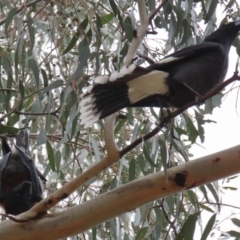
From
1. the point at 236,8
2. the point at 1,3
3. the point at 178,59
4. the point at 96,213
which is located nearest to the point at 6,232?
the point at 96,213

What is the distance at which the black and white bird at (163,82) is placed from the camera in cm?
151

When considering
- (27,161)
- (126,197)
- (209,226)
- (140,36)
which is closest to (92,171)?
(126,197)

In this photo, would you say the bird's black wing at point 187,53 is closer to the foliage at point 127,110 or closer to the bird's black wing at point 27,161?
the foliage at point 127,110

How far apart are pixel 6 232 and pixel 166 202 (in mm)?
604

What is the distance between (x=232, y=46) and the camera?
191cm

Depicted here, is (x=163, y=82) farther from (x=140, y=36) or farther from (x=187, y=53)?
(x=140, y=36)

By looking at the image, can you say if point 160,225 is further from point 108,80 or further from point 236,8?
point 236,8

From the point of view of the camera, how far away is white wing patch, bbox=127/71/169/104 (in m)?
1.55

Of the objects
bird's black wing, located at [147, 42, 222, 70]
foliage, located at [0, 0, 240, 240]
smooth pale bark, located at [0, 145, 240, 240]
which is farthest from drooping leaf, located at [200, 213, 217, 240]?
bird's black wing, located at [147, 42, 222, 70]

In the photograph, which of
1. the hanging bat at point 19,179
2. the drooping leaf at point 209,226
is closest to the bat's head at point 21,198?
the hanging bat at point 19,179

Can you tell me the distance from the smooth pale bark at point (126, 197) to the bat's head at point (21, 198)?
16.7 inches

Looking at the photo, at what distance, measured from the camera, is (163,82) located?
5.32 ft

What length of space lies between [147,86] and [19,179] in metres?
0.57

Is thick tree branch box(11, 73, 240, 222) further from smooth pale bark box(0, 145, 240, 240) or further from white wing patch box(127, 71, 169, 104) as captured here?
white wing patch box(127, 71, 169, 104)
